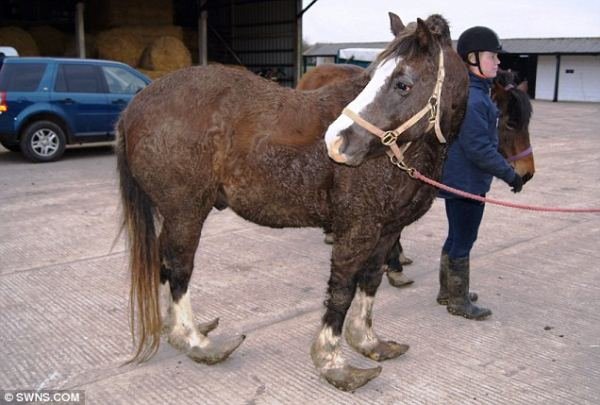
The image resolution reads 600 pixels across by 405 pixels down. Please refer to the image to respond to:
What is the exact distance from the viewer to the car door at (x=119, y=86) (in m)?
11.2

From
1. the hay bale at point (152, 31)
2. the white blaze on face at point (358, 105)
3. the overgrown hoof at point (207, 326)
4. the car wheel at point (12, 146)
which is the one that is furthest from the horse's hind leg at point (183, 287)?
the hay bale at point (152, 31)

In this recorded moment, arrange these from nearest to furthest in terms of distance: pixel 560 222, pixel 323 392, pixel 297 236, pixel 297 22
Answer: pixel 323 392, pixel 297 236, pixel 560 222, pixel 297 22


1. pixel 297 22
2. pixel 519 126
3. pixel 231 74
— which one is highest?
pixel 297 22

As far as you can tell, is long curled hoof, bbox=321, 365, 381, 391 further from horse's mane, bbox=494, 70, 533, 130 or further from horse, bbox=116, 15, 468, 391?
horse's mane, bbox=494, 70, 533, 130

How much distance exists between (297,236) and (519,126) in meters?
2.78

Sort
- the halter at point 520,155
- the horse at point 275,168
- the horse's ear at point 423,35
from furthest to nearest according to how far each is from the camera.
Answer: the halter at point 520,155 → the horse at point 275,168 → the horse's ear at point 423,35

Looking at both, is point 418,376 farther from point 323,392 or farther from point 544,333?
point 544,333

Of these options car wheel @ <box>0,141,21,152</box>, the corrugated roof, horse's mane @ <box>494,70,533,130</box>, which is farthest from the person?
the corrugated roof

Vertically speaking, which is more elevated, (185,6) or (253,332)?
(185,6)

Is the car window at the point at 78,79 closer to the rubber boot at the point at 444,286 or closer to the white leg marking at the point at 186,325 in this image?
the white leg marking at the point at 186,325

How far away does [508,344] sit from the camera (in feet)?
11.9

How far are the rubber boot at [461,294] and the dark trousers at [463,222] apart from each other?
0.07 meters

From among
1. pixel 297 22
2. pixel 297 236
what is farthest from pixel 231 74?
pixel 297 22

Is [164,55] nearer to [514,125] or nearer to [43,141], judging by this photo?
[43,141]
